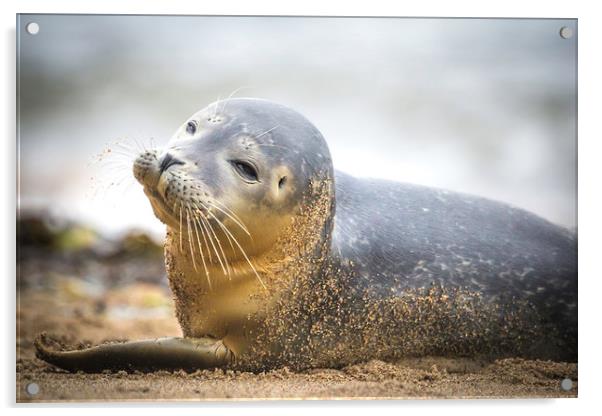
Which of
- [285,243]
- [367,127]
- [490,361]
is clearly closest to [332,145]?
[367,127]

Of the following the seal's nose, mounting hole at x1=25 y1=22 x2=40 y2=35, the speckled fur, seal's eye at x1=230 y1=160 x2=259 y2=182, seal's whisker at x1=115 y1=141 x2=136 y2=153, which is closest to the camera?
the seal's nose

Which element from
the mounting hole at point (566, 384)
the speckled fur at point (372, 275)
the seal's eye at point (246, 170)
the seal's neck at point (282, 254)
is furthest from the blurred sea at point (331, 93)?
the mounting hole at point (566, 384)

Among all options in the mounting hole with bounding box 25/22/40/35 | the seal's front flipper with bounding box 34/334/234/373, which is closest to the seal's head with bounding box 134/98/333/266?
the seal's front flipper with bounding box 34/334/234/373

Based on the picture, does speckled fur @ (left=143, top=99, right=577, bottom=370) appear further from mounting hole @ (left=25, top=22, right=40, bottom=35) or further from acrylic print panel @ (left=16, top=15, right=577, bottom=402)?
mounting hole @ (left=25, top=22, right=40, bottom=35)

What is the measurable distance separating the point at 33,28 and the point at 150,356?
58.0 inches

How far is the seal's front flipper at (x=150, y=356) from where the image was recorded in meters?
3.91

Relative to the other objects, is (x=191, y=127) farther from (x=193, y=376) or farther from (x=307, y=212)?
(x=193, y=376)

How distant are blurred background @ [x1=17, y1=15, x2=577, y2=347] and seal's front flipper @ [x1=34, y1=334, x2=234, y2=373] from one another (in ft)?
0.65

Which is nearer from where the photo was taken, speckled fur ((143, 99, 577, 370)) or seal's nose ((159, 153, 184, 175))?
seal's nose ((159, 153, 184, 175))

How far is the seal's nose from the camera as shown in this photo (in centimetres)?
361

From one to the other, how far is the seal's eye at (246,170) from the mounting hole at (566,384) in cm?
164

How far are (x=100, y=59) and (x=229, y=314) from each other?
125 cm

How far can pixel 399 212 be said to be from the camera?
13.9ft

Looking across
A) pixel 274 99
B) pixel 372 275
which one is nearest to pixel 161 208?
pixel 274 99
